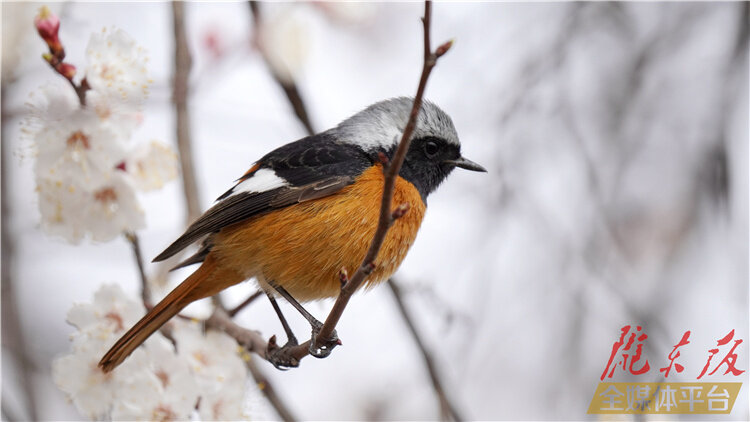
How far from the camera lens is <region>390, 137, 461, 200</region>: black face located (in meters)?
3.68

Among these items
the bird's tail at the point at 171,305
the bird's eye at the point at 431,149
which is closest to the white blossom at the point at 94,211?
the bird's tail at the point at 171,305

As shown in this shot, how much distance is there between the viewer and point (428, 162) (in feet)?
12.3

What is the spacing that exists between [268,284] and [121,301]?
0.65 meters

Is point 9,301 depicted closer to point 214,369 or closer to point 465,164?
point 214,369

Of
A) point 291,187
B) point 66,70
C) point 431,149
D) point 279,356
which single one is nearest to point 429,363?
point 279,356

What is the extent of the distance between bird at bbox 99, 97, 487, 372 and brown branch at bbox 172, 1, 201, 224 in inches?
9.0

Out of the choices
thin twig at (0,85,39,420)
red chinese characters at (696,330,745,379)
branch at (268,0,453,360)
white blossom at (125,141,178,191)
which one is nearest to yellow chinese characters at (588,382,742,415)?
red chinese characters at (696,330,745,379)

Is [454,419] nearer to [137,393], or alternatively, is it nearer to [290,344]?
[290,344]

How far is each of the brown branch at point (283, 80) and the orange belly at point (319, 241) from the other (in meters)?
0.88

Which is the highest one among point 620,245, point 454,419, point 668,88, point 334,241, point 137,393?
point 668,88

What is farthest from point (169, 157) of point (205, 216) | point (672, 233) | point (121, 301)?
point (672, 233)

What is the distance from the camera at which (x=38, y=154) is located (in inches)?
125

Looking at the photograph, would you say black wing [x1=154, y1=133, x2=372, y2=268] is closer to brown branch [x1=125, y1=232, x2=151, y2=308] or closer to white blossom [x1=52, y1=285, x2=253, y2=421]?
brown branch [x1=125, y1=232, x2=151, y2=308]

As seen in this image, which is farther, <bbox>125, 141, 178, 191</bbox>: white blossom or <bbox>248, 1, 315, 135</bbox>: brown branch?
<bbox>248, 1, 315, 135</bbox>: brown branch
